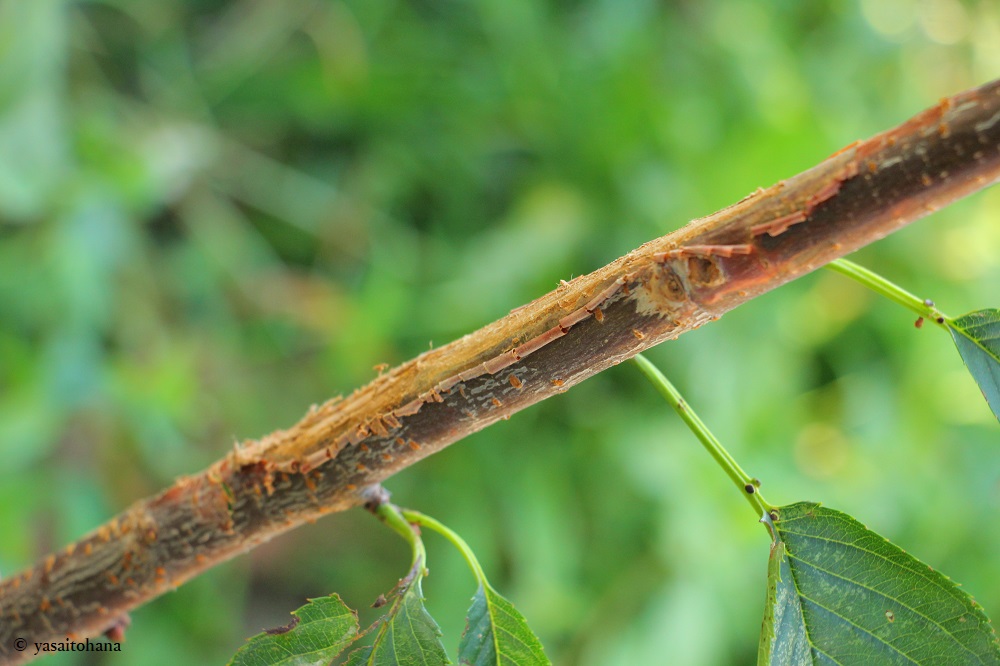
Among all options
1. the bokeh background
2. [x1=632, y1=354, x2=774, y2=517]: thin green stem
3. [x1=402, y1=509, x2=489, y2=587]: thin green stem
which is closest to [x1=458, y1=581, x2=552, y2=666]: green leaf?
[x1=402, y1=509, x2=489, y2=587]: thin green stem

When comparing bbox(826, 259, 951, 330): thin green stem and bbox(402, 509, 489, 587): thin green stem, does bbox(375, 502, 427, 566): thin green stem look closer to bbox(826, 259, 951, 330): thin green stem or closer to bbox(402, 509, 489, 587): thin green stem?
bbox(402, 509, 489, 587): thin green stem

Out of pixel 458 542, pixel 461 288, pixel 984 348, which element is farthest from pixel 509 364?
pixel 461 288

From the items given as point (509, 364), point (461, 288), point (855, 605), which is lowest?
point (855, 605)

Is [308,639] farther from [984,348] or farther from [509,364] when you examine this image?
[984,348]

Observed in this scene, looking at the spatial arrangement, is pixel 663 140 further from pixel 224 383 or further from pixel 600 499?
pixel 224 383

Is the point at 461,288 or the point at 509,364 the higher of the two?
the point at 461,288

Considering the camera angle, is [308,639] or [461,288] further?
[461,288]
